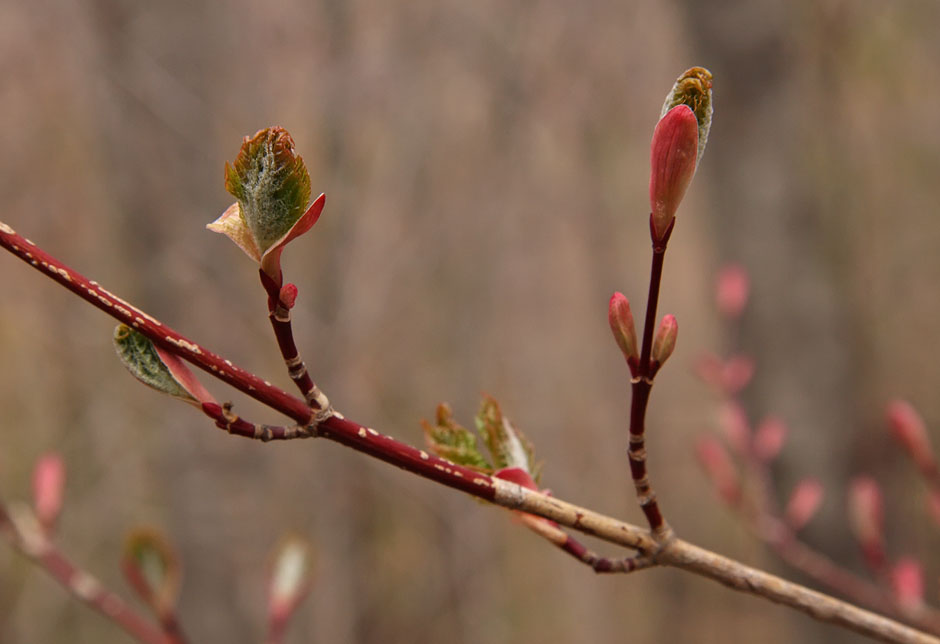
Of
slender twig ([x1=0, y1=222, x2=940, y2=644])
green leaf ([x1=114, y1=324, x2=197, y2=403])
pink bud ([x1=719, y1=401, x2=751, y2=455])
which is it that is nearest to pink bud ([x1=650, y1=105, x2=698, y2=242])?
slender twig ([x1=0, y1=222, x2=940, y2=644])

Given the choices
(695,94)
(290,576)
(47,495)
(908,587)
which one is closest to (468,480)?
(695,94)

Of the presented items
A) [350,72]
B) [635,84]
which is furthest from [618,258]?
[350,72]

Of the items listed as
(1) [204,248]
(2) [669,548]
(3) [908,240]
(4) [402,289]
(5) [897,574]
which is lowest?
(2) [669,548]

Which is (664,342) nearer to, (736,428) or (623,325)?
(623,325)

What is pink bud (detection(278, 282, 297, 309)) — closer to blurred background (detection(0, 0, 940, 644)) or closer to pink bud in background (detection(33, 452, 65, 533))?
pink bud in background (detection(33, 452, 65, 533))

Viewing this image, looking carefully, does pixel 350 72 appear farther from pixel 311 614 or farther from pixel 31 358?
pixel 31 358
